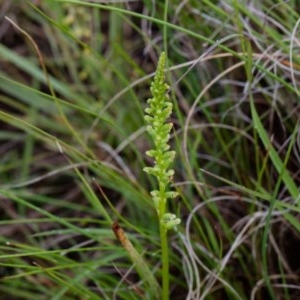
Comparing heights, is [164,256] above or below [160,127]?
below

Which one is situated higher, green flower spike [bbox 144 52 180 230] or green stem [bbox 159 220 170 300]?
green flower spike [bbox 144 52 180 230]

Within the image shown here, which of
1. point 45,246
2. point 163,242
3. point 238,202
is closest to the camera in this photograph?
point 163,242

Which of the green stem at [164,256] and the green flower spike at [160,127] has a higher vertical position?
the green flower spike at [160,127]

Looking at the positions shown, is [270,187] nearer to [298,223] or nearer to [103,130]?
[298,223]

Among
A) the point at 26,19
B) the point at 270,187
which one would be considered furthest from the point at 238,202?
the point at 26,19

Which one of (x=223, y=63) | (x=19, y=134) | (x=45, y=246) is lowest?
(x=45, y=246)

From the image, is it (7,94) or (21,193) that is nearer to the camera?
(21,193)

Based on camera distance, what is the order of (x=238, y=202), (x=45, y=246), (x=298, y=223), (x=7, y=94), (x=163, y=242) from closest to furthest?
(x=163, y=242)
(x=298, y=223)
(x=238, y=202)
(x=45, y=246)
(x=7, y=94)

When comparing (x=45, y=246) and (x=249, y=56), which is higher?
(x=249, y=56)

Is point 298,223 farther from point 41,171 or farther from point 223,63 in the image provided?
point 41,171
